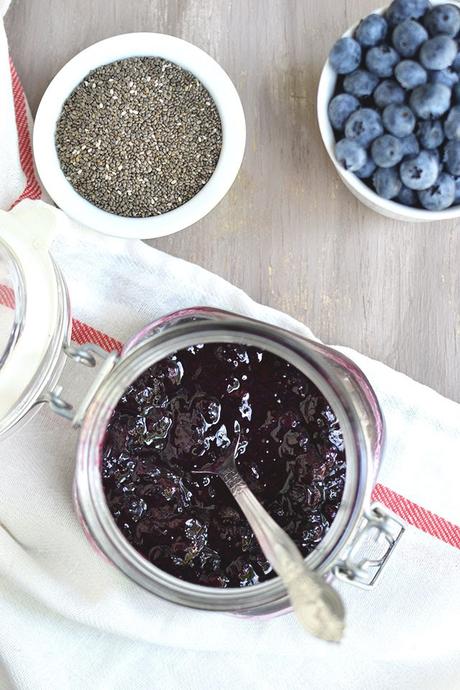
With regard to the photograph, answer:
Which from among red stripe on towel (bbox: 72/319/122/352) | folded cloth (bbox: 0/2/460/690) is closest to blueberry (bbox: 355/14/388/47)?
folded cloth (bbox: 0/2/460/690)

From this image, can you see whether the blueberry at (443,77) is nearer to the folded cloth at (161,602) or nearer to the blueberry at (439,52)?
the blueberry at (439,52)

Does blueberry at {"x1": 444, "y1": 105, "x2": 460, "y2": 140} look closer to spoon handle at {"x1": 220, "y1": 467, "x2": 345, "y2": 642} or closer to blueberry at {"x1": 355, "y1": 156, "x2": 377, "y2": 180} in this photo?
blueberry at {"x1": 355, "y1": 156, "x2": 377, "y2": 180}

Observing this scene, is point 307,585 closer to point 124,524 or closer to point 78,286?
point 124,524

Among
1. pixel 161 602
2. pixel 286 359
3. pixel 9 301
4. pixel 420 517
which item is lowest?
pixel 161 602

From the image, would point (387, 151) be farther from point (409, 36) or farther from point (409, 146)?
point (409, 36)

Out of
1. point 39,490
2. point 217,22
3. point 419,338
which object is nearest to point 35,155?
point 217,22

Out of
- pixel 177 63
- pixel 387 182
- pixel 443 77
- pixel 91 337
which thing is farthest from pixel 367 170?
pixel 91 337

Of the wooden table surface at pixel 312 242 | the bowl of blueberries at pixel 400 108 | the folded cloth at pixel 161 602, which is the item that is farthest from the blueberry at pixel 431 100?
the folded cloth at pixel 161 602
